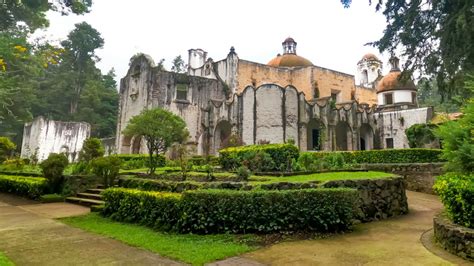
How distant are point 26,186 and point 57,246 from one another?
28.1 feet

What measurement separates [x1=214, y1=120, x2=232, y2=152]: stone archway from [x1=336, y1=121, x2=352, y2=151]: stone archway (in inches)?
347

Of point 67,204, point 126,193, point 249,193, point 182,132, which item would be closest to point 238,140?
point 182,132

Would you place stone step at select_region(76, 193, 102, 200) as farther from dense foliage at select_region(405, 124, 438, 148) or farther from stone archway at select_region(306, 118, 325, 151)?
dense foliage at select_region(405, 124, 438, 148)

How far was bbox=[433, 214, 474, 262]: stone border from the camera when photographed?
4594 millimetres

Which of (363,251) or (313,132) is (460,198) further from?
(313,132)

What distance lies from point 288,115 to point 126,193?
→ 53.9 feet

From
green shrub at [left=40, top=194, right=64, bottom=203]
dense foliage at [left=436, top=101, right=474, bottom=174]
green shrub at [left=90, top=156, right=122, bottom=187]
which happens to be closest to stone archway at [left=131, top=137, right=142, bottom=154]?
green shrub at [left=40, top=194, right=64, bottom=203]

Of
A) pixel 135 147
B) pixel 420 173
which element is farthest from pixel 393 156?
pixel 135 147

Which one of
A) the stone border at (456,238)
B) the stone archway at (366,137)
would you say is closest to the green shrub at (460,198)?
the stone border at (456,238)

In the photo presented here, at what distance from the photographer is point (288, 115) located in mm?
23281

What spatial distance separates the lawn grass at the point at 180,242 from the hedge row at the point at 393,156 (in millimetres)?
10165

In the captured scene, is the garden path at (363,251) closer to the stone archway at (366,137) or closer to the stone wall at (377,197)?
the stone wall at (377,197)

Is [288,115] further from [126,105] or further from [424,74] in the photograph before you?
[126,105]

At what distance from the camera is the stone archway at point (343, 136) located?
2614 centimetres
